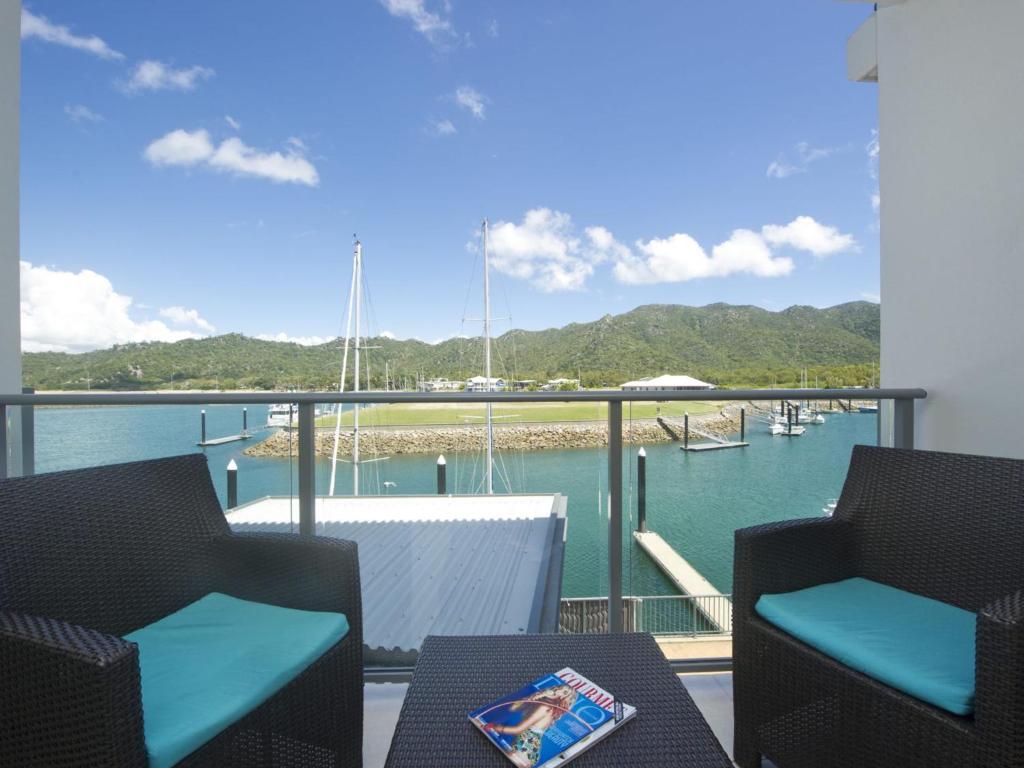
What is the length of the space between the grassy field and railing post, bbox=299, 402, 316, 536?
2.1 inches

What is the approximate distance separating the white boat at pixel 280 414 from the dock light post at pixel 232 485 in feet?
0.85

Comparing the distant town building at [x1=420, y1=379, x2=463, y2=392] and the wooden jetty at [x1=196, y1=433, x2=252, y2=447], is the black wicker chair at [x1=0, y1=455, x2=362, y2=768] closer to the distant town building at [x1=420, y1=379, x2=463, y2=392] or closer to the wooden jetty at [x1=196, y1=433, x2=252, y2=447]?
the wooden jetty at [x1=196, y1=433, x2=252, y2=447]

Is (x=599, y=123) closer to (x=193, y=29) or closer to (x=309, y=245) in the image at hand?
(x=309, y=245)

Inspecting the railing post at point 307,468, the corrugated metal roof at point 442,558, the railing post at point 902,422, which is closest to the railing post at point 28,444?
the corrugated metal roof at point 442,558

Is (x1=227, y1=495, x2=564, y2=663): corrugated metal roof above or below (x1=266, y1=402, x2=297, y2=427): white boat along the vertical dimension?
below

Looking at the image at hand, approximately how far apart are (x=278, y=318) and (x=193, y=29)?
13.9 m

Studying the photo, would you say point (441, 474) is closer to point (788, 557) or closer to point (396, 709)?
point (396, 709)

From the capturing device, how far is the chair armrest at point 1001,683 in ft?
3.43

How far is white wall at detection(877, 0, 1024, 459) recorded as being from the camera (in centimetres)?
226

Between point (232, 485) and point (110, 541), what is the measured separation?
24.9 inches

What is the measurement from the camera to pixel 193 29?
1759 cm

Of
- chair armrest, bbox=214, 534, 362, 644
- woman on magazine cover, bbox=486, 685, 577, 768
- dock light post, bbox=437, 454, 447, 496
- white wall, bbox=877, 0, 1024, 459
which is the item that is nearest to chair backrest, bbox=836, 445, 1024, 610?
white wall, bbox=877, 0, 1024, 459

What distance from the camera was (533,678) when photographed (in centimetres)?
125

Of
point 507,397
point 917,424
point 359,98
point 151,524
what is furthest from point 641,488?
point 359,98
